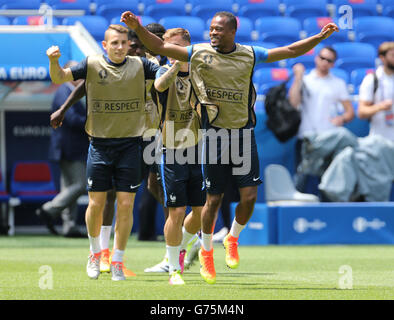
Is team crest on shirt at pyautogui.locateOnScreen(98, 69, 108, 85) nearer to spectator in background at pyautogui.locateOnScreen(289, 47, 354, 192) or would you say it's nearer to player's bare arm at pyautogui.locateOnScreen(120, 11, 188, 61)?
player's bare arm at pyautogui.locateOnScreen(120, 11, 188, 61)

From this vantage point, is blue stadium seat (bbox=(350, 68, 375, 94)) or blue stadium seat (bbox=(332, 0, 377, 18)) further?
blue stadium seat (bbox=(332, 0, 377, 18))

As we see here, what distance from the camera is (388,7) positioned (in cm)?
1631

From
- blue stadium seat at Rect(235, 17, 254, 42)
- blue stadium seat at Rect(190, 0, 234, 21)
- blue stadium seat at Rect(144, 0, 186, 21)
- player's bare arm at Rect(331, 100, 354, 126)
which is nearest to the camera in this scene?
player's bare arm at Rect(331, 100, 354, 126)

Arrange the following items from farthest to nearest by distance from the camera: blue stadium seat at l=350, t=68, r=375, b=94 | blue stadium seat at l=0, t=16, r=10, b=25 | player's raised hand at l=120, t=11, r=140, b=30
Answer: blue stadium seat at l=350, t=68, r=375, b=94 → blue stadium seat at l=0, t=16, r=10, b=25 → player's raised hand at l=120, t=11, r=140, b=30

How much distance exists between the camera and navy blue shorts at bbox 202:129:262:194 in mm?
6762

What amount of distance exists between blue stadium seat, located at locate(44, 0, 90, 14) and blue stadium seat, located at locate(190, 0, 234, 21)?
1.78m

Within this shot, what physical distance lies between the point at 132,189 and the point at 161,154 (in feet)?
1.25

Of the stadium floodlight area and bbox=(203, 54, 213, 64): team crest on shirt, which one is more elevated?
bbox=(203, 54, 213, 64): team crest on shirt

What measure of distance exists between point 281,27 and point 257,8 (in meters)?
0.77

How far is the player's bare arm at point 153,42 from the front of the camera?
6.11 m

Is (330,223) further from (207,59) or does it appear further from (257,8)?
(257,8)

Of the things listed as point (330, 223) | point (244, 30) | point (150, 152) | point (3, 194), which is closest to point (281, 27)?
point (244, 30)

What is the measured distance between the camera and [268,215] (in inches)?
436

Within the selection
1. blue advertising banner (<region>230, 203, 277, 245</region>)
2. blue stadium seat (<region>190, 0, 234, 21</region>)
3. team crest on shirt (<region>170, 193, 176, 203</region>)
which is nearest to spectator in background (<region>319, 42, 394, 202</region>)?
blue advertising banner (<region>230, 203, 277, 245</region>)
